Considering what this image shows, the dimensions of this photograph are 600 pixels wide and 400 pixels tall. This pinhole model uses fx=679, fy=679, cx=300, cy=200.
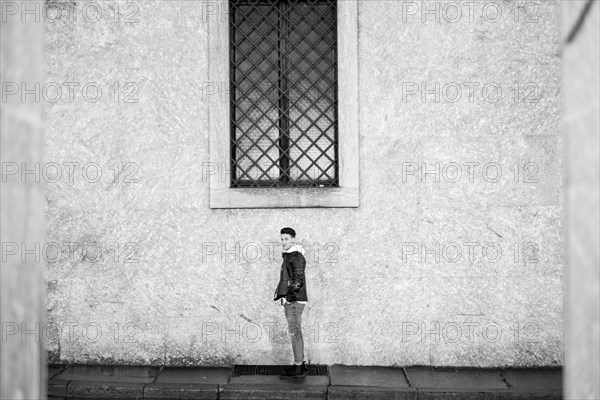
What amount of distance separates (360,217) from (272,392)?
7.21 feet

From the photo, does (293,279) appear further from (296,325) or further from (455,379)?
(455,379)

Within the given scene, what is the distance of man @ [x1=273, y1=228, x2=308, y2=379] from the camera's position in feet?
22.8

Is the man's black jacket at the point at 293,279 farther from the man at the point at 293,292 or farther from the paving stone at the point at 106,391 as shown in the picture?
the paving stone at the point at 106,391

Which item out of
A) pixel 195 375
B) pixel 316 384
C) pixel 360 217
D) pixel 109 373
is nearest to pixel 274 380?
pixel 316 384

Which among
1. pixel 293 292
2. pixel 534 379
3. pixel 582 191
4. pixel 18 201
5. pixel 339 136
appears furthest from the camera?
pixel 339 136

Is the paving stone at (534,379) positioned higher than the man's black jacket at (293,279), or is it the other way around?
the man's black jacket at (293,279)

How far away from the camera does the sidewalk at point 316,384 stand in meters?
6.72

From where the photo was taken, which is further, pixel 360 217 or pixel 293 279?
pixel 360 217

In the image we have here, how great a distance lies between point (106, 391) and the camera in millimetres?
6887

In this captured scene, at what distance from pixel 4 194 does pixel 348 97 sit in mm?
6041

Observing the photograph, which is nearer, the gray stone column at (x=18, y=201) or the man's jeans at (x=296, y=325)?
the gray stone column at (x=18, y=201)

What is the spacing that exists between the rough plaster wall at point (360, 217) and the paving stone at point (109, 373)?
17 centimetres

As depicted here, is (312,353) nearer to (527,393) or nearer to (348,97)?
(527,393)

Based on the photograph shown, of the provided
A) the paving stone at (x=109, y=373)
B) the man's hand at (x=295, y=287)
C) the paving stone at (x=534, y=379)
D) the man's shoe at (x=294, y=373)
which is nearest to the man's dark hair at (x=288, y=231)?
the man's hand at (x=295, y=287)
